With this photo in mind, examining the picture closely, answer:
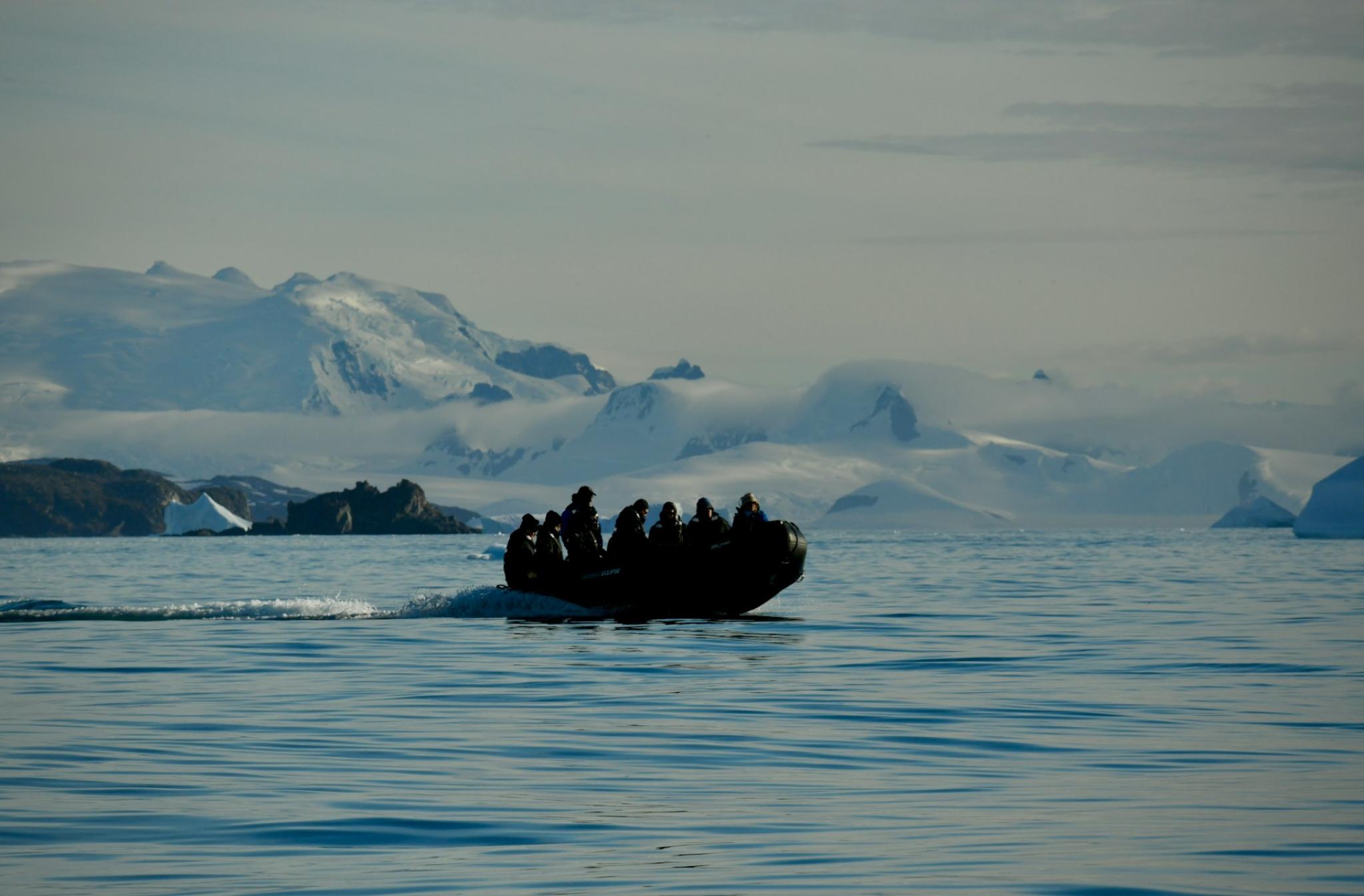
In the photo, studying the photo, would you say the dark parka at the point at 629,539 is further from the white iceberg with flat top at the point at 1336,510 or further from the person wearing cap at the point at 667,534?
the white iceberg with flat top at the point at 1336,510

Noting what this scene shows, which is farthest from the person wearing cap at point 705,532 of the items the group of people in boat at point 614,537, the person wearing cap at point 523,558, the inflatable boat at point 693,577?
the person wearing cap at point 523,558

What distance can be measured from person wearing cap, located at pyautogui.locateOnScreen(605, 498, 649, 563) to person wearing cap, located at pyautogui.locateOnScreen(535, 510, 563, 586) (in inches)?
46.2

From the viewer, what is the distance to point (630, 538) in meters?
34.5

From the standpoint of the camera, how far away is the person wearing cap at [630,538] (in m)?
34.1

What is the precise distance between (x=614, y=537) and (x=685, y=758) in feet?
63.0

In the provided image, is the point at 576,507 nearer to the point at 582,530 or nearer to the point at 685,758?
the point at 582,530

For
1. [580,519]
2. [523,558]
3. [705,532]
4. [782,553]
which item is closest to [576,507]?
[580,519]

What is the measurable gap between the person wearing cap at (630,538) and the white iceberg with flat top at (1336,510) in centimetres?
10878

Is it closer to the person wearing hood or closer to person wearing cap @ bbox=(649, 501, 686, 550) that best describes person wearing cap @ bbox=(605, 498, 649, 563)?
person wearing cap @ bbox=(649, 501, 686, 550)

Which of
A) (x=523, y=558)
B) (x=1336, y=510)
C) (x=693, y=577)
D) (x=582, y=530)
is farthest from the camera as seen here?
(x=1336, y=510)

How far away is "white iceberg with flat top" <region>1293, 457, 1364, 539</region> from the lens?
434ft

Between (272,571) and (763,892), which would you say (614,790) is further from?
(272,571)

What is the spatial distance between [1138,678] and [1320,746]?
6661 millimetres

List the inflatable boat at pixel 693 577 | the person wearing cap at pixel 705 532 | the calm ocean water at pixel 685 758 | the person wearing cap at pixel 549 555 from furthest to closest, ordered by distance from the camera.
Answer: the person wearing cap at pixel 549 555, the person wearing cap at pixel 705 532, the inflatable boat at pixel 693 577, the calm ocean water at pixel 685 758
